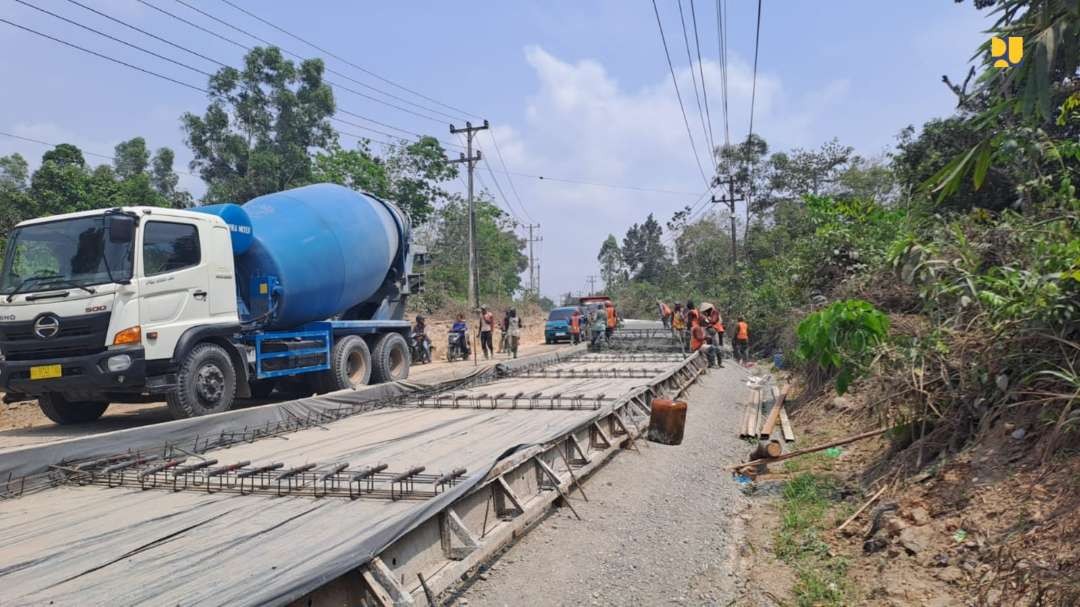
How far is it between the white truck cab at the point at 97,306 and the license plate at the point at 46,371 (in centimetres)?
1

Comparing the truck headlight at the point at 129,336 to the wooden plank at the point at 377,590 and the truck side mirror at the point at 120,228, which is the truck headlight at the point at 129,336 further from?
the wooden plank at the point at 377,590

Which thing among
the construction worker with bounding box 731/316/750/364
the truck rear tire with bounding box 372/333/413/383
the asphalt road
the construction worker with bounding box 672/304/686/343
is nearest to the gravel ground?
the asphalt road

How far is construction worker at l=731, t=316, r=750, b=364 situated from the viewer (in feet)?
61.6

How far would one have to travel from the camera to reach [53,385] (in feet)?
24.3

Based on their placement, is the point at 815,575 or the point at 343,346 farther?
the point at 343,346

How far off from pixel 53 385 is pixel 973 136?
1827 cm

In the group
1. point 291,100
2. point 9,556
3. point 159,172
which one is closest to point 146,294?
point 9,556

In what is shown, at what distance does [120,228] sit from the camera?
743 centimetres

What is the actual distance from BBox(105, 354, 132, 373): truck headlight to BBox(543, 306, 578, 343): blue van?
22177mm

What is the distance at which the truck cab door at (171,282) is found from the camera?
767 cm

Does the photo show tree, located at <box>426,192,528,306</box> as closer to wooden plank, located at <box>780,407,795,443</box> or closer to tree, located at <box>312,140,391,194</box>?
tree, located at <box>312,140,391,194</box>

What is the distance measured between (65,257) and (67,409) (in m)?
2.03

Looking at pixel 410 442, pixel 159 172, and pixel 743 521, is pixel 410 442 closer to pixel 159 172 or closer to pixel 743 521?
pixel 743 521

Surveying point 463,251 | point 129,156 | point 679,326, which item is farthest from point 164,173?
point 679,326
